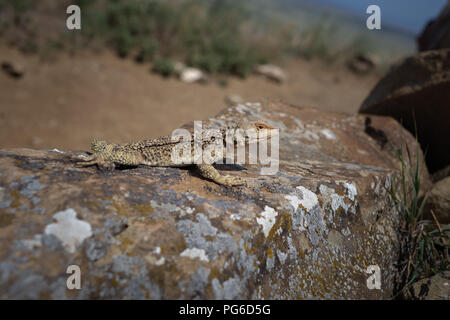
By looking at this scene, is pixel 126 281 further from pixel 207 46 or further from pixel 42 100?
pixel 207 46

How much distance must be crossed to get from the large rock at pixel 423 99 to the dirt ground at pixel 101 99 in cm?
360

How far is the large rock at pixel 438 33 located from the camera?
19.3 feet

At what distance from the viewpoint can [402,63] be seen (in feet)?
16.9

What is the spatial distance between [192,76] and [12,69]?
5.87 m

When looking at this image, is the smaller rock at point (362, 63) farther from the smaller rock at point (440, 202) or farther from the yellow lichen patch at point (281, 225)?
the yellow lichen patch at point (281, 225)

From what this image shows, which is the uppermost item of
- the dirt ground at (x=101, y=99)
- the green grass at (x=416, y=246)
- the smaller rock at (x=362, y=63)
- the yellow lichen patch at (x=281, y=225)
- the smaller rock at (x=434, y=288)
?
the smaller rock at (x=362, y=63)

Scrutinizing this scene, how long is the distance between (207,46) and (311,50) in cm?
602

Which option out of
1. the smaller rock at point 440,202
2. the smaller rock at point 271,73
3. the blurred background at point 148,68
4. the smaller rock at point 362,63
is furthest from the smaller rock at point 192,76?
the smaller rock at point 440,202

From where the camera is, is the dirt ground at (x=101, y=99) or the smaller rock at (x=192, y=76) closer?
the dirt ground at (x=101, y=99)

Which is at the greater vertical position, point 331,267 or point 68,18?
point 68,18

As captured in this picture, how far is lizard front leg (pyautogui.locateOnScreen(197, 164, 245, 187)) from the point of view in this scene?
2885 millimetres
